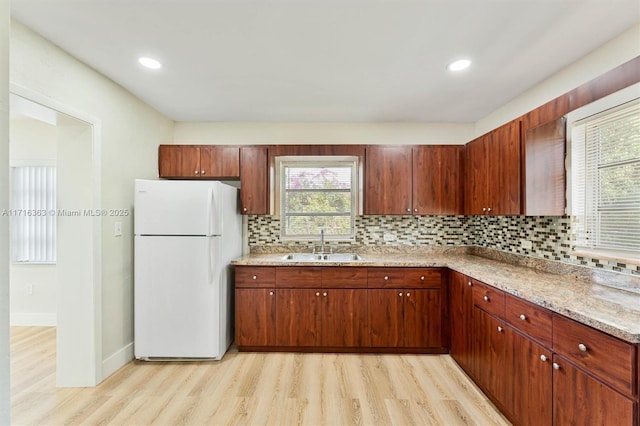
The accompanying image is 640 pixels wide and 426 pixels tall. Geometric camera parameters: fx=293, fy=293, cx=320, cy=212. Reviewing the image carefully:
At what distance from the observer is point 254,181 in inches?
128

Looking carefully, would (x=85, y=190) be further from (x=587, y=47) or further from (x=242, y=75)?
(x=587, y=47)

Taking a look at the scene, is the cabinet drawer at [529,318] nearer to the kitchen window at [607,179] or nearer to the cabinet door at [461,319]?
the cabinet door at [461,319]

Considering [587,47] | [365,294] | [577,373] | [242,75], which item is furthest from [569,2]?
[365,294]

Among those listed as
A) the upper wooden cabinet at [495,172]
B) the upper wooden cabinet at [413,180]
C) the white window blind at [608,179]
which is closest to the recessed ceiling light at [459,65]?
the upper wooden cabinet at [495,172]

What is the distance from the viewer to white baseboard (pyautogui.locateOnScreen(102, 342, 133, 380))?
2418 millimetres

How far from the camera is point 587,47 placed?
1.94 metres

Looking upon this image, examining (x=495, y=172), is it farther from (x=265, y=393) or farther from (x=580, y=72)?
(x=265, y=393)

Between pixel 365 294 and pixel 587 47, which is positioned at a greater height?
pixel 587 47

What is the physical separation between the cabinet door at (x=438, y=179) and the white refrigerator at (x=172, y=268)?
2181mm

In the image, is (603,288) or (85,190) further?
(85,190)

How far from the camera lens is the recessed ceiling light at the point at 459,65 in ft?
6.96

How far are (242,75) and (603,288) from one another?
114 inches

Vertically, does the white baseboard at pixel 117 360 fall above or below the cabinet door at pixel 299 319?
below

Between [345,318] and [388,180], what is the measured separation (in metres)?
1.53
